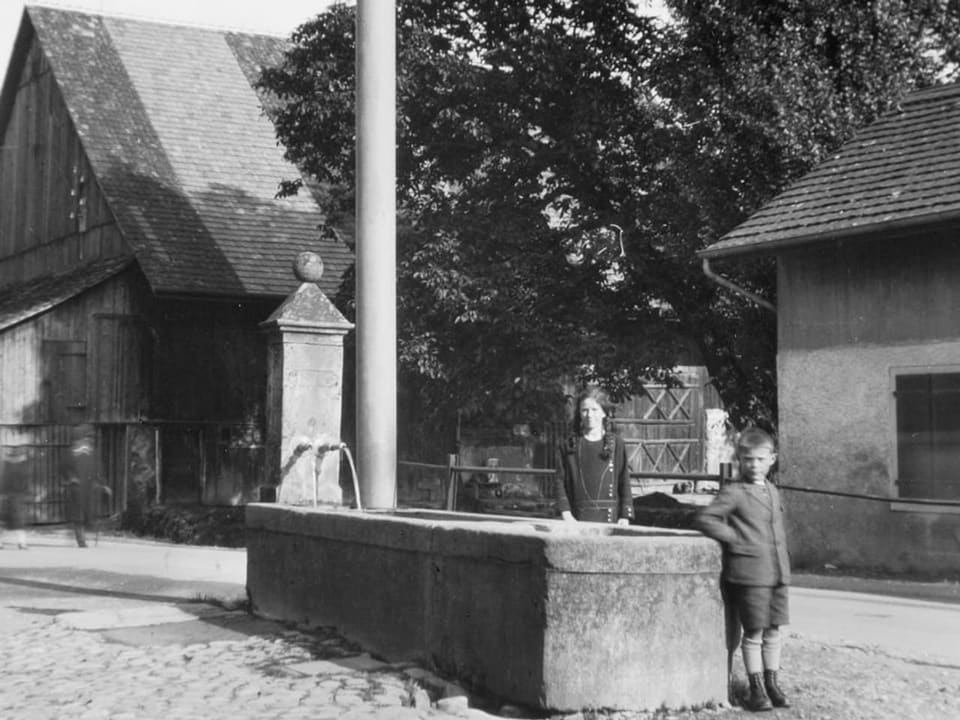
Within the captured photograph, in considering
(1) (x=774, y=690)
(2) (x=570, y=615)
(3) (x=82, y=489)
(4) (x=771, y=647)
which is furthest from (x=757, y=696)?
(3) (x=82, y=489)

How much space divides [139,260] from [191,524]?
18.9ft

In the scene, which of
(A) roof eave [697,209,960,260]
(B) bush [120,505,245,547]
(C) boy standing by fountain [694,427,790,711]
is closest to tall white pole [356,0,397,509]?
(C) boy standing by fountain [694,427,790,711]

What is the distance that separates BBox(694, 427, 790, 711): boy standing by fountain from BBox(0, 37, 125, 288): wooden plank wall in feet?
66.5

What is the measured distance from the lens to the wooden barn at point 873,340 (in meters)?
14.4

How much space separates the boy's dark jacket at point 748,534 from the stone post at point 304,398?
5018 mm

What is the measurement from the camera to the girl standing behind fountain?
904 cm

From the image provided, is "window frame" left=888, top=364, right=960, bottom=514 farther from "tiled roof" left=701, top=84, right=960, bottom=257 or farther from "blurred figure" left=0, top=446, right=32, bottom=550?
"blurred figure" left=0, top=446, right=32, bottom=550

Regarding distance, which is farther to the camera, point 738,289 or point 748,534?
point 738,289

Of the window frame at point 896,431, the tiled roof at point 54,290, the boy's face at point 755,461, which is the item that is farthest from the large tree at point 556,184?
the boy's face at point 755,461

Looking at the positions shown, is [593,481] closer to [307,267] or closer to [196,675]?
[196,675]

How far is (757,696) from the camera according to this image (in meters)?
7.14

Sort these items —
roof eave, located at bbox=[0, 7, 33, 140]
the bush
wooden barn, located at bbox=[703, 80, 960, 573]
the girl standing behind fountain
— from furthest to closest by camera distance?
roof eave, located at bbox=[0, 7, 33, 140]
the bush
wooden barn, located at bbox=[703, 80, 960, 573]
the girl standing behind fountain

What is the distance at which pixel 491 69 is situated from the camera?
20.8m

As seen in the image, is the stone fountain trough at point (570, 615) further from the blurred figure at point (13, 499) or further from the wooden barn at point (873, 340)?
the blurred figure at point (13, 499)
